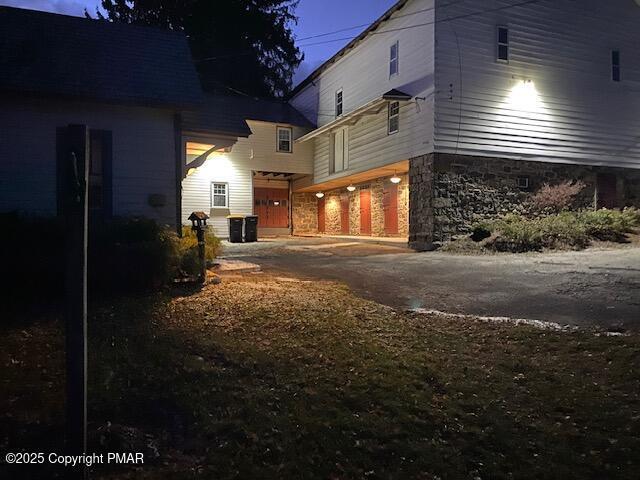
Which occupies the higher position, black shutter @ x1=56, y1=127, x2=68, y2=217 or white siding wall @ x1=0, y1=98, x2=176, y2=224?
white siding wall @ x1=0, y1=98, x2=176, y2=224

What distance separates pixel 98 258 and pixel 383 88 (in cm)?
1372

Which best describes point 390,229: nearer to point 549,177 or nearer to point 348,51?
point 549,177

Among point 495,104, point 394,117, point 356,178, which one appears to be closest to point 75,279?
point 495,104

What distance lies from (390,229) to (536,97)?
7.75 m

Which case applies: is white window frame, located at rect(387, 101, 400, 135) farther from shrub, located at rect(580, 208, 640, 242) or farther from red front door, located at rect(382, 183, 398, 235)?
shrub, located at rect(580, 208, 640, 242)

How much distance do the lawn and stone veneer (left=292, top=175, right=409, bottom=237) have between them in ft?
46.8

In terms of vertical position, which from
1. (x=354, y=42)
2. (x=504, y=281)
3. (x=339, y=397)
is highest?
(x=354, y=42)

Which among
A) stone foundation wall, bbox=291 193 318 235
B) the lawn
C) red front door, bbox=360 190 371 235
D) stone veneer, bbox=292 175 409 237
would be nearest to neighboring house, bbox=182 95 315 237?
stone foundation wall, bbox=291 193 318 235

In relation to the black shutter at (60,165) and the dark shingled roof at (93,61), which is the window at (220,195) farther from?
the black shutter at (60,165)

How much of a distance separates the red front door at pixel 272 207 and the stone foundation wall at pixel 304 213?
49 cm

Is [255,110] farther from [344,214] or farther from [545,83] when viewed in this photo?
[545,83]

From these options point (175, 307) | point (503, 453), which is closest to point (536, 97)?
point (175, 307)

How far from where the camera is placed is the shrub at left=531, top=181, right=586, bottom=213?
49.3 ft

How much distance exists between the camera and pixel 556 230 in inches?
490
